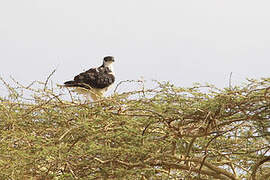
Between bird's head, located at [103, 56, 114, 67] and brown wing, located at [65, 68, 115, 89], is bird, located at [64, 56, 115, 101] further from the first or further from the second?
bird's head, located at [103, 56, 114, 67]

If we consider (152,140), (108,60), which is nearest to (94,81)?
(108,60)

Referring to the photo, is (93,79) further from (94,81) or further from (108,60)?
(108,60)

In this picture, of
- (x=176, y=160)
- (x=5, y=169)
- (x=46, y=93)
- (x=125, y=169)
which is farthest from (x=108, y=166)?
(x=46, y=93)

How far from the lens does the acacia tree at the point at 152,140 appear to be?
2.95m

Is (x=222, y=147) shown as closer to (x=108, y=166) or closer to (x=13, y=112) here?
(x=108, y=166)

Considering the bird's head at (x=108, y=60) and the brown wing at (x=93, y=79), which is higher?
the bird's head at (x=108, y=60)

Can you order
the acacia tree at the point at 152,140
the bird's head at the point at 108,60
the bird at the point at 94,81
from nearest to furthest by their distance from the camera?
the acacia tree at the point at 152,140 → the bird at the point at 94,81 → the bird's head at the point at 108,60

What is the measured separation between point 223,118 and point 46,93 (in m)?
1.53

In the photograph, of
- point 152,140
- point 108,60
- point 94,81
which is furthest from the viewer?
point 108,60

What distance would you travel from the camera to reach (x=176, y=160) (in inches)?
132

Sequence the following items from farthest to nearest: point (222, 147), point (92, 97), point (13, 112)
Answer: point (92, 97) → point (13, 112) → point (222, 147)

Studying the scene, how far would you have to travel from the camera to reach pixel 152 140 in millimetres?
3309

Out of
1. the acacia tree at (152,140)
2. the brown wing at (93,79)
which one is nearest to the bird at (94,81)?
the brown wing at (93,79)

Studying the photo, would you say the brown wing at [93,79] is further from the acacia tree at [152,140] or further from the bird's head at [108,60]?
the acacia tree at [152,140]
